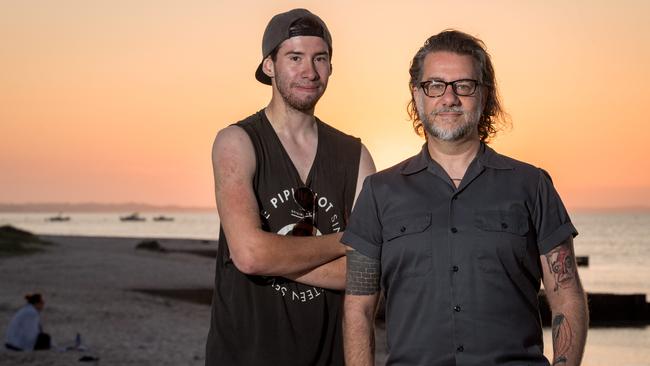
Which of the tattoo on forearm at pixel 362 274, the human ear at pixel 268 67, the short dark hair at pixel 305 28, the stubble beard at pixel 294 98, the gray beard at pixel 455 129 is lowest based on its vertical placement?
the tattoo on forearm at pixel 362 274

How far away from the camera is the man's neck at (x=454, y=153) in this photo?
3900mm

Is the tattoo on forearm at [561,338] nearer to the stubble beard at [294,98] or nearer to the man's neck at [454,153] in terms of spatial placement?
the man's neck at [454,153]

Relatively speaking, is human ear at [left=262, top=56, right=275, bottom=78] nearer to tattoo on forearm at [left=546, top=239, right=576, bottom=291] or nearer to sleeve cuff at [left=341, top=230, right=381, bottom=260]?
sleeve cuff at [left=341, top=230, right=381, bottom=260]

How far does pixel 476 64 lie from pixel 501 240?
697 millimetres

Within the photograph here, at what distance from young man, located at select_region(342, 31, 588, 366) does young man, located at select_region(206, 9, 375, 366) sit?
469mm

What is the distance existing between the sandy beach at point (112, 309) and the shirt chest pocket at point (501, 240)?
14.1 meters

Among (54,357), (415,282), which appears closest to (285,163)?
(415,282)

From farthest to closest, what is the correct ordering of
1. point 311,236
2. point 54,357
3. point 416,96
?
point 54,357, point 311,236, point 416,96

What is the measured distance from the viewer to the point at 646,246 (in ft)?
417

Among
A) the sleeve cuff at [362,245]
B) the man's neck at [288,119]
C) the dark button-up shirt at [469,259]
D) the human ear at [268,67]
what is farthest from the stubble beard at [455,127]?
the human ear at [268,67]

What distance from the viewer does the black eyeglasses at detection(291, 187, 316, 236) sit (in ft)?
14.7

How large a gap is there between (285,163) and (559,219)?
1261 millimetres

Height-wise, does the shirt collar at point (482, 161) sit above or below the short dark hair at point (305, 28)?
below

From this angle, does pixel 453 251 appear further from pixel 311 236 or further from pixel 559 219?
pixel 311 236
